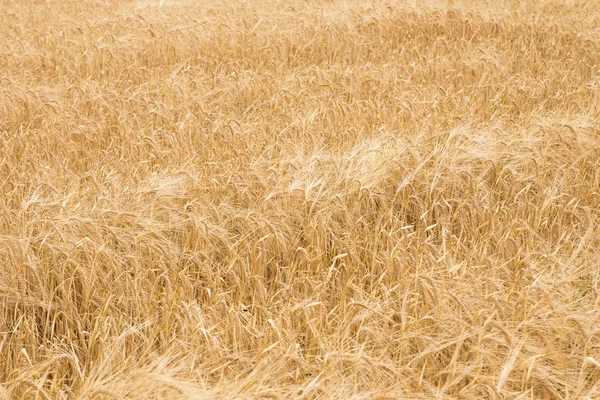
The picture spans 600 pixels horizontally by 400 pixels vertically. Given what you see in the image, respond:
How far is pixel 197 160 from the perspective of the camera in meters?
3.36

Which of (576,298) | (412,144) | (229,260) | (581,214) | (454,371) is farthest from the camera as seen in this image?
(412,144)

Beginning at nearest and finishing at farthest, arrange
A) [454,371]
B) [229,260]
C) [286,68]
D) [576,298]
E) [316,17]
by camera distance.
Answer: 1. [454,371]
2. [576,298]
3. [229,260]
4. [286,68]
5. [316,17]

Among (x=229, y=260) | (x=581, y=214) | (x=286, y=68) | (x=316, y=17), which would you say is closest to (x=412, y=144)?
(x=581, y=214)

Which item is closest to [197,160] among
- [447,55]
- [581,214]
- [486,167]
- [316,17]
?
[486,167]

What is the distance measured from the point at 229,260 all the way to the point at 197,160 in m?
1.07

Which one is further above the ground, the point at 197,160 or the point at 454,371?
the point at 454,371

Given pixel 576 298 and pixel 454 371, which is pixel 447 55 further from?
pixel 454 371

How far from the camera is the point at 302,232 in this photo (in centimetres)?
260

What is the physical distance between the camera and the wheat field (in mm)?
1774

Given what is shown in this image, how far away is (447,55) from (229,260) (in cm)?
434

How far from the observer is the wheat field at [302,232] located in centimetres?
177

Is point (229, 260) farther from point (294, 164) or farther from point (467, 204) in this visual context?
point (467, 204)

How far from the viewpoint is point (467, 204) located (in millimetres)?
2844

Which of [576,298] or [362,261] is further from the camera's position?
[362,261]
